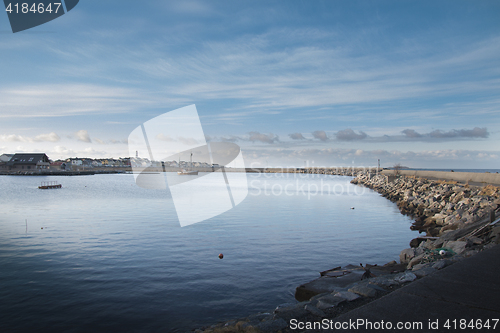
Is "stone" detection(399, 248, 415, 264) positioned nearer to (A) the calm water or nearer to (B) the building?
(A) the calm water

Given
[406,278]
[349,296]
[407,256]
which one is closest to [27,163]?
[407,256]

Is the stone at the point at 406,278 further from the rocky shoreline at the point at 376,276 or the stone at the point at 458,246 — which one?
the stone at the point at 458,246

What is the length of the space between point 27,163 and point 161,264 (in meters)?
144

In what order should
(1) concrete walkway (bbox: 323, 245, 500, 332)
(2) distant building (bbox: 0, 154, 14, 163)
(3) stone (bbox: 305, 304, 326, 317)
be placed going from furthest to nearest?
(2) distant building (bbox: 0, 154, 14, 163) → (3) stone (bbox: 305, 304, 326, 317) → (1) concrete walkway (bbox: 323, 245, 500, 332)

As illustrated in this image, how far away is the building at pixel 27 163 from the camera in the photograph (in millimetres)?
127688

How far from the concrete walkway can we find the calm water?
432 centimetres

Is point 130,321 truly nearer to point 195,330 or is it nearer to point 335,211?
point 195,330

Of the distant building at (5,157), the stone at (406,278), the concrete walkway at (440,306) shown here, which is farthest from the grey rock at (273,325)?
the distant building at (5,157)

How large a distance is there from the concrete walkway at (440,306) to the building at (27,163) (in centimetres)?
15024

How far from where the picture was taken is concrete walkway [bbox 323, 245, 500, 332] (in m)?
3.69

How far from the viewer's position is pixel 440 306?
13.7 ft

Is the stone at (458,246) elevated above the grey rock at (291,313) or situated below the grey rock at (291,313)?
above

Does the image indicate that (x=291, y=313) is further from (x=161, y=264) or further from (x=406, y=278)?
(x=161, y=264)

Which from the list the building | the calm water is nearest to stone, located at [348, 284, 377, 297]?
the calm water
